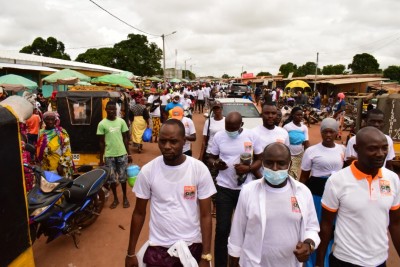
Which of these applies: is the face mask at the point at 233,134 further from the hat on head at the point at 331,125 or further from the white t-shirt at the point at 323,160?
the hat on head at the point at 331,125

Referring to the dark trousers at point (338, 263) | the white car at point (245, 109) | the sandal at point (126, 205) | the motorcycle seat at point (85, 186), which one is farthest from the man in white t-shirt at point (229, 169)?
the white car at point (245, 109)

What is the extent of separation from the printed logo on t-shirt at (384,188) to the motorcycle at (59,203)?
3447 mm

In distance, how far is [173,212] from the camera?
2.39 metres

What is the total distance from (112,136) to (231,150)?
2.77 meters

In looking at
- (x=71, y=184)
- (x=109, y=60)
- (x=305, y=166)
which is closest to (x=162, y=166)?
(x=305, y=166)

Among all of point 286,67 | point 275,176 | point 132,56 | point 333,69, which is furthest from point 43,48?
point 275,176

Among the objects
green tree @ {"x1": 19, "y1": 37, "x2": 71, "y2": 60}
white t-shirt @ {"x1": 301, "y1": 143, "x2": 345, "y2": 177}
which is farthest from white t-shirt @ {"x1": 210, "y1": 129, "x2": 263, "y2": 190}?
green tree @ {"x1": 19, "y1": 37, "x2": 71, "y2": 60}

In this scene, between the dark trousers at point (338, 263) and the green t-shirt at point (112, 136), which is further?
the green t-shirt at point (112, 136)

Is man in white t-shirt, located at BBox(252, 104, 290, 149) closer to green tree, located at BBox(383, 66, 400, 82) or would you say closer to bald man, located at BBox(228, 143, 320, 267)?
bald man, located at BBox(228, 143, 320, 267)

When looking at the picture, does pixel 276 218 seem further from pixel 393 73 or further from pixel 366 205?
pixel 393 73

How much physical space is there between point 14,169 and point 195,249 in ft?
5.37

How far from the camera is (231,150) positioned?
3.65 meters

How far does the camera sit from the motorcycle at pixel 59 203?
3.69 meters

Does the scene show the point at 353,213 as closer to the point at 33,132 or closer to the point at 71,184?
the point at 71,184
